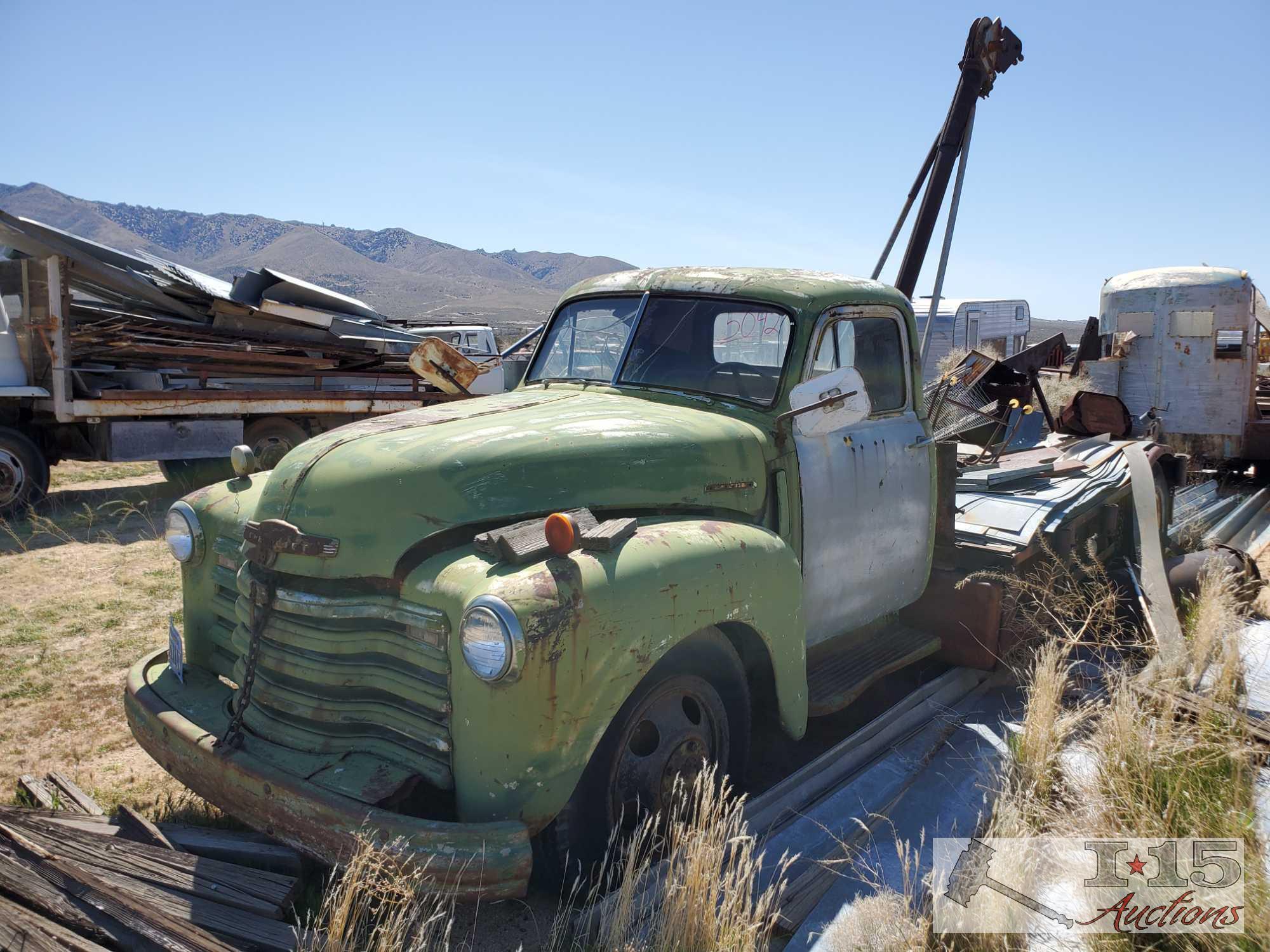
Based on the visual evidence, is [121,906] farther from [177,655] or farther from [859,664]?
[859,664]

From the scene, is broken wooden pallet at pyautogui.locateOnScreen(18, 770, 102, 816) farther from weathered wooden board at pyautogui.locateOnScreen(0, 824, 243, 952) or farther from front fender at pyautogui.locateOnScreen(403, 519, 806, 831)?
front fender at pyautogui.locateOnScreen(403, 519, 806, 831)

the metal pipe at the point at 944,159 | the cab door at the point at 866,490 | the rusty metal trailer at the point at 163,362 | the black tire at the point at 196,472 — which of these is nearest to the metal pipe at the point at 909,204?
the metal pipe at the point at 944,159

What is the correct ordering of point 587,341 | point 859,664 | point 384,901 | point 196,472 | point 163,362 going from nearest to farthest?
1. point 384,901
2. point 859,664
3. point 587,341
4. point 163,362
5. point 196,472

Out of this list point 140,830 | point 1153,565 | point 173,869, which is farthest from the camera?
point 1153,565

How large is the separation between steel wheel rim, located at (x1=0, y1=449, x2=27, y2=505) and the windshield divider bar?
8.09 m

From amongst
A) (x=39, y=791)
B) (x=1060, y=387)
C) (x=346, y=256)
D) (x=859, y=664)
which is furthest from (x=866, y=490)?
(x=346, y=256)

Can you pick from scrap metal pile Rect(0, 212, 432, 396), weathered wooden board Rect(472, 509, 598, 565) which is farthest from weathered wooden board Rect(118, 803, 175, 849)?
scrap metal pile Rect(0, 212, 432, 396)

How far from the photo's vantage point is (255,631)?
2.92 m

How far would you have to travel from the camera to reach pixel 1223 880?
2723mm

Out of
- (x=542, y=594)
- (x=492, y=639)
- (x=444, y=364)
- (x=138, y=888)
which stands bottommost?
(x=138, y=888)

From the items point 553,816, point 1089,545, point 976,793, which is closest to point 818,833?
point 976,793

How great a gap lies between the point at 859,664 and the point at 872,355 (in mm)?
1477

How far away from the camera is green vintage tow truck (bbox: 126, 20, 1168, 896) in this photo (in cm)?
247

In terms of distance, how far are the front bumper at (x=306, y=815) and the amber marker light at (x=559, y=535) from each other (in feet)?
2.49
